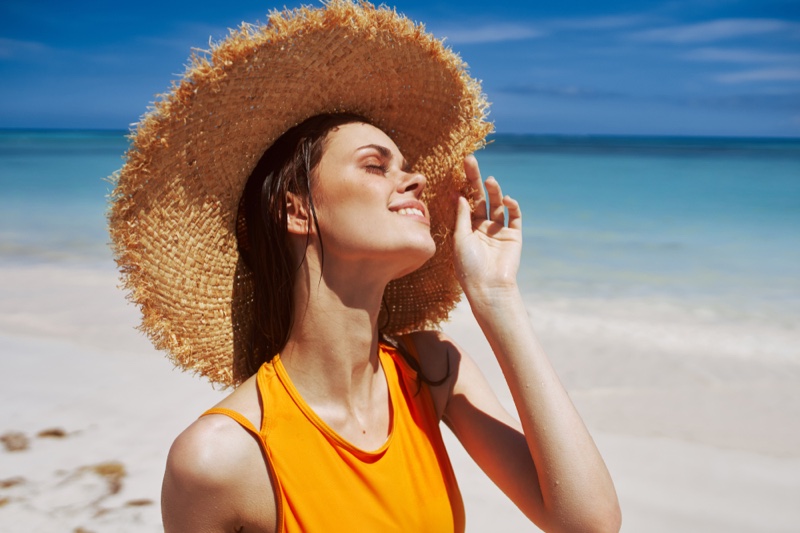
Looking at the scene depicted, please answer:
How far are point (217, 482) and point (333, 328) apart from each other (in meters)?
0.52

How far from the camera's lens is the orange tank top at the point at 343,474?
1.80m

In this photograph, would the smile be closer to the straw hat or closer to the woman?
the woman

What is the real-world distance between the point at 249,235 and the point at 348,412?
24.1 inches

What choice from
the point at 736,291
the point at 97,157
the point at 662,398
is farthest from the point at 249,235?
the point at 97,157

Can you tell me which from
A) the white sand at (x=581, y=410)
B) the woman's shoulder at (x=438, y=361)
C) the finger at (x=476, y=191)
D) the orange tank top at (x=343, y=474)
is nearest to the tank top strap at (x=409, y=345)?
the woman's shoulder at (x=438, y=361)

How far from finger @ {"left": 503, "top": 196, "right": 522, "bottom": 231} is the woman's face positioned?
287 millimetres

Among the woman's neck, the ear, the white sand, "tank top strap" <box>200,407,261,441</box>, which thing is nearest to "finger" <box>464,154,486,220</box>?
the woman's neck

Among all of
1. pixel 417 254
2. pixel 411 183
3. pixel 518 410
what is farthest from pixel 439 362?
pixel 411 183

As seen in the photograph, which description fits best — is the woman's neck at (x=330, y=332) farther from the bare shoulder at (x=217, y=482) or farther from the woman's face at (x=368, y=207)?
the bare shoulder at (x=217, y=482)

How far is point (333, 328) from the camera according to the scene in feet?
6.63

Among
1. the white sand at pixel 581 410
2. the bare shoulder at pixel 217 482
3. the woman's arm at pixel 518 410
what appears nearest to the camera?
the bare shoulder at pixel 217 482

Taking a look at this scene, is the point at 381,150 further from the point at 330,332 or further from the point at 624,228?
the point at 624,228

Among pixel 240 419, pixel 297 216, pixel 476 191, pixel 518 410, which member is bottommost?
pixel 240 419

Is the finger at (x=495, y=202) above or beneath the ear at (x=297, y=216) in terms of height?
above
